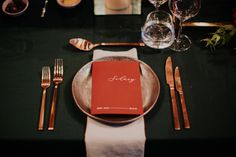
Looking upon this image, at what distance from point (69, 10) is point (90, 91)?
0.38m

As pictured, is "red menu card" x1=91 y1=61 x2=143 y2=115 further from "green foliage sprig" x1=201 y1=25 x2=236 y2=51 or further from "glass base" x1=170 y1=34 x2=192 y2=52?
"green foliage sprig" x1=201 y1=25 x2=236 y2=51

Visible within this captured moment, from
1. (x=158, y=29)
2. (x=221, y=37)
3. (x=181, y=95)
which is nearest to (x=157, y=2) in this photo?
(x=158, y=29)

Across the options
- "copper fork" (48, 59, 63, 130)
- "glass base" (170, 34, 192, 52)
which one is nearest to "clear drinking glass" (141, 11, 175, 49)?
"glass base" (170, 34, 192, 52)

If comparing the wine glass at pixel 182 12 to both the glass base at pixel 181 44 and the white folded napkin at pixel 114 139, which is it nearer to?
the glass base at pixel 181 44

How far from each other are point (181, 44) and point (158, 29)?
0.33ft

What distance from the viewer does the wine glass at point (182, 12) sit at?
3.11ft

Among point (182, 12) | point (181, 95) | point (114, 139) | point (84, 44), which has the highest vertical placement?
point (182, 12)

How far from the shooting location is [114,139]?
75 cm

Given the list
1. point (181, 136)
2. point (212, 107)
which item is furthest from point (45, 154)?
point (212, 107)

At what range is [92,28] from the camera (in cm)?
101

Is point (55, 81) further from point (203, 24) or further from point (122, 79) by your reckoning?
point (203, 24)

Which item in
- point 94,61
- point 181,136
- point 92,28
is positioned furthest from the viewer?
point 92,28

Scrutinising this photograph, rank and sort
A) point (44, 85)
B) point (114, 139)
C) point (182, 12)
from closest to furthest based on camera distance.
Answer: point (114, 139), point (44, 85), point (182, 12)

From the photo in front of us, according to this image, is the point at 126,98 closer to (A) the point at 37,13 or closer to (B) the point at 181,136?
(B) the point at 181,136
